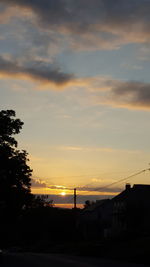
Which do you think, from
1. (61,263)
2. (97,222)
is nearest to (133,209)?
(97,222)

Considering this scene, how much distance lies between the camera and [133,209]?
2950 inches

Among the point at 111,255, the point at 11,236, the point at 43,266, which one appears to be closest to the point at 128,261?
the point at 111,255

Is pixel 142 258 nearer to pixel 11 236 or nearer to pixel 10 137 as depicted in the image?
pixel 10 137

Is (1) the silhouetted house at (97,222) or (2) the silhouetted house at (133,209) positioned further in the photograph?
(1) the silhouetted house at (97,222)

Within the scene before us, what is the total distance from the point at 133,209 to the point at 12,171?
31.3 m

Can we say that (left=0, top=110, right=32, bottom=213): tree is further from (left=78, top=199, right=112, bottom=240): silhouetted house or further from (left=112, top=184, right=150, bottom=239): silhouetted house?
(left=78, top=199, right=112, bottom=240): silhouetted house

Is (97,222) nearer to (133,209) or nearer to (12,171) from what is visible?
(133,209)

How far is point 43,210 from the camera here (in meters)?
122

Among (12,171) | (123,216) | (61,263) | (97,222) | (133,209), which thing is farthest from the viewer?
(97,222)

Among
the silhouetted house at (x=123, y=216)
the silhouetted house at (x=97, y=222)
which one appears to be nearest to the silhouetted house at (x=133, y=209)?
the silhouetted house at (x=123, y=216)

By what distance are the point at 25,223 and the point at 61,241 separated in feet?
95.0

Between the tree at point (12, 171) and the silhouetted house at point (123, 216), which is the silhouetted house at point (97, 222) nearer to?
the silhouetted house at point (123, 216)

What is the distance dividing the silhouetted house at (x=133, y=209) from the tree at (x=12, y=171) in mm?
22239

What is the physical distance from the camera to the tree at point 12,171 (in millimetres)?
47781
